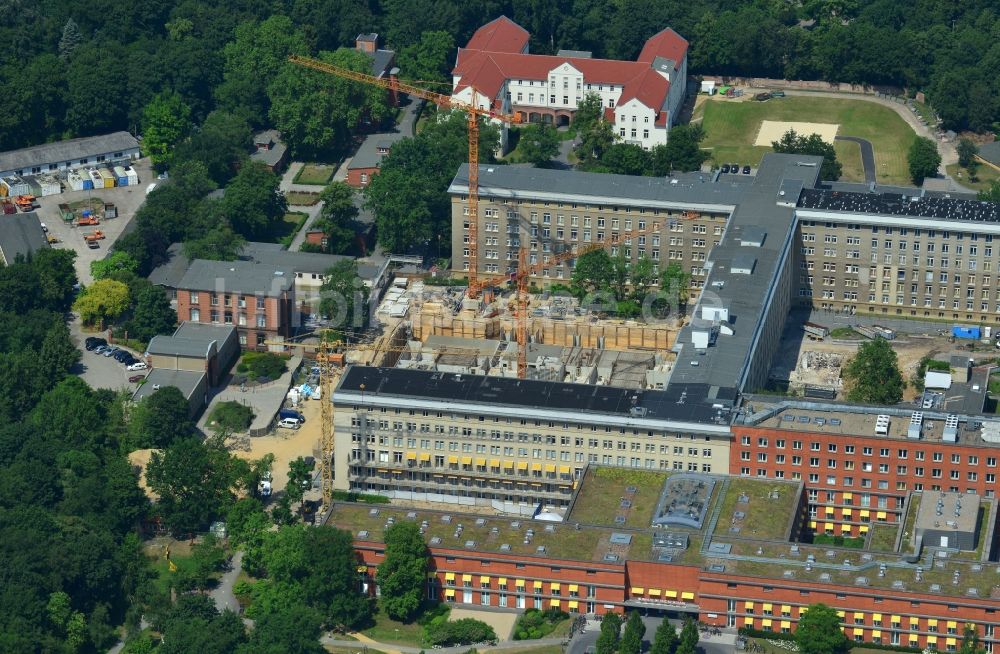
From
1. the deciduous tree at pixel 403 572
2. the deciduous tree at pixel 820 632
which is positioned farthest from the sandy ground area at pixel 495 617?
the deciduous tree at pixel 820 632

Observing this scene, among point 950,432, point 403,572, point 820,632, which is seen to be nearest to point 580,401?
point 403,572

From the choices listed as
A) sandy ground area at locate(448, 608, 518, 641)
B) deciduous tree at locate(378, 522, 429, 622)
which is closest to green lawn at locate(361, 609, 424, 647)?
deciduous tree at locate(378, 522, 429, 622)

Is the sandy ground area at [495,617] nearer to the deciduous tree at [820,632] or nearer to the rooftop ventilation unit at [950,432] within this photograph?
the deciduous tree at [820,632]

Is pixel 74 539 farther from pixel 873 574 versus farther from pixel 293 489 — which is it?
pixel 873 574

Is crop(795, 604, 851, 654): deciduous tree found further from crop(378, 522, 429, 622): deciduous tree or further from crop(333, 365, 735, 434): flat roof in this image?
crop(378, 522, 429, 622): deciduous tree

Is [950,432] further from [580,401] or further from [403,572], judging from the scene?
[403,572]
